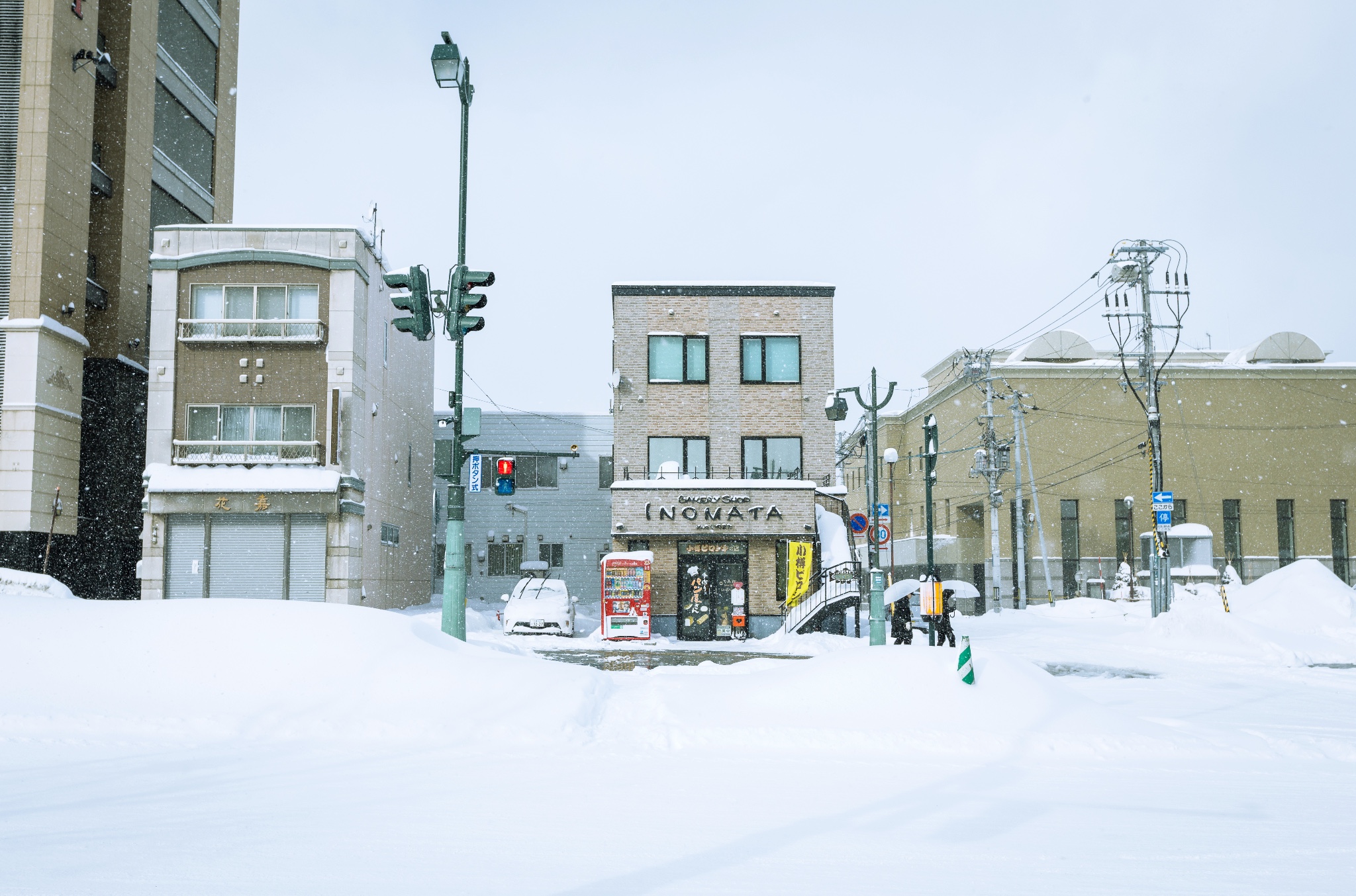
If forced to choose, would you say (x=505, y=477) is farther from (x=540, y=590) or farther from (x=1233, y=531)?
(x=1233, y=531)

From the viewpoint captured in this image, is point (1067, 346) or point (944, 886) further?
point (1067, 346)

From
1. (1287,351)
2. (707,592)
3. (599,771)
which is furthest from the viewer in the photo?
(1287,351)

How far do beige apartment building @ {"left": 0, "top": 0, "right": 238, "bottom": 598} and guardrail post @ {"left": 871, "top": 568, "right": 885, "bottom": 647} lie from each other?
21.6 meters

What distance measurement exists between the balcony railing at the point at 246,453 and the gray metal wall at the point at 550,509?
1296cm

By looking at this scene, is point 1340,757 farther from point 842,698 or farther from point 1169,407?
point 1169,407

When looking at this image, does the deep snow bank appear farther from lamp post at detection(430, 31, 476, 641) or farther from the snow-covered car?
the snow-covered car

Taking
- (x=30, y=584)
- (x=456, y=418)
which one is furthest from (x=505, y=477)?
(x=30, y=584)

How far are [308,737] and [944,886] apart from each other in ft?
21.5

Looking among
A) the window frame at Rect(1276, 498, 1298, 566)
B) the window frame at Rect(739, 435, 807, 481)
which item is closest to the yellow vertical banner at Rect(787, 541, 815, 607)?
the window frame at Rect(739, 435, 807, 481)

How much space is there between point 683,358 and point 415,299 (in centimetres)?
1719

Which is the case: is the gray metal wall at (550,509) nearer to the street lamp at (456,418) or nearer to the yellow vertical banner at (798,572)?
the yellow vertical banner at (798,572)

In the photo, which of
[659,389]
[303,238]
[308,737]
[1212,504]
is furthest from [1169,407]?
[308,737]

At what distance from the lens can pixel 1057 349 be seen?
177ft

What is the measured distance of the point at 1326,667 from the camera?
1822 cm
